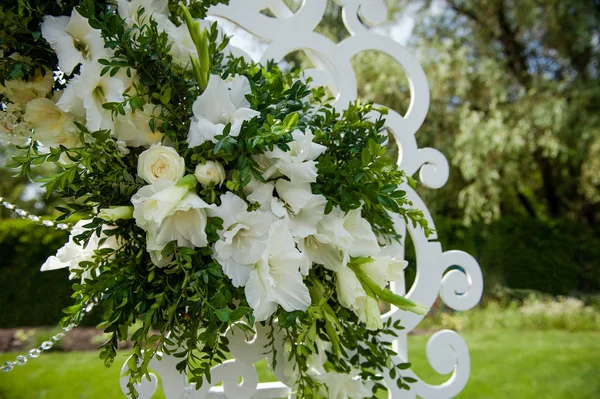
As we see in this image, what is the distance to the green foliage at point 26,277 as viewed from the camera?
3.03 m

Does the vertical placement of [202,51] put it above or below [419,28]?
below

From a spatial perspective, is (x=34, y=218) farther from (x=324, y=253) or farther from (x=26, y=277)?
(x=26, y=277)

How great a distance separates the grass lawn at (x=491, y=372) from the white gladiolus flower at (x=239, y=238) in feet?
8.36

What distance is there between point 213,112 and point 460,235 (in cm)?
617

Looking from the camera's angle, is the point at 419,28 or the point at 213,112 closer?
the point at 213,112

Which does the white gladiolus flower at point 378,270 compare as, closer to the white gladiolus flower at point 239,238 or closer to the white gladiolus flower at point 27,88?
the white gladiolus flower at point 239,238

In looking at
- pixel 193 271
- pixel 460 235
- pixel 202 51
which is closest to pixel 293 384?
pixel 193 271

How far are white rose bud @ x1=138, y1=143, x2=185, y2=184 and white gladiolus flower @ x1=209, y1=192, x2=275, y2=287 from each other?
0.28 ft

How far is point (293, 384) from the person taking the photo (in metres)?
1.03

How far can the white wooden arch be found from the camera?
1.16 m

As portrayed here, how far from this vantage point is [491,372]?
12.9 ft

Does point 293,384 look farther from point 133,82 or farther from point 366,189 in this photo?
point 133,82

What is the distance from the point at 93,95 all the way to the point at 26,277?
2904mm

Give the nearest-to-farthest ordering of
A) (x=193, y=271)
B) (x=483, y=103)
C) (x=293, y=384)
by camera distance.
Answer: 1. (x=193, y=271)
2. (x=293, y=384)
3. (x=483, y=103)
